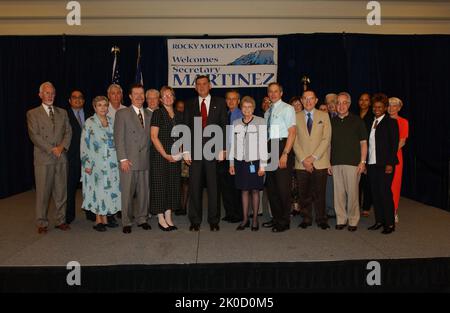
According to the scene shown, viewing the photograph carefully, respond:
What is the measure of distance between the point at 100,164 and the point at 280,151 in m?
1.80

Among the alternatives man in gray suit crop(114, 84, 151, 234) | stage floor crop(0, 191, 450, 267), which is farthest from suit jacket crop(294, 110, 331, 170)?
man in gray suit crop(114, 84, 151, 234)

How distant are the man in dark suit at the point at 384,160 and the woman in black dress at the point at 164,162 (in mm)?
1963

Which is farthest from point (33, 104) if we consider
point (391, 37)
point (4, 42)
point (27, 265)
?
point (391, 37)

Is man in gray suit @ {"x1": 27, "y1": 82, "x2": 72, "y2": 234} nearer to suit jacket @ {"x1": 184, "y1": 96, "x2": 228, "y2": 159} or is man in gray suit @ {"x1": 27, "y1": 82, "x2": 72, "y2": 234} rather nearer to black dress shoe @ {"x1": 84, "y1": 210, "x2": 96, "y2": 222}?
black dress shoe @ {"x1": 84, "y1": 210, "x2": 96, "y2": 222}

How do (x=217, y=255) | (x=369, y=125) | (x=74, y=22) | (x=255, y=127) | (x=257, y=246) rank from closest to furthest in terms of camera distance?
(x=217, y=255)
(x=257, y=246)
(x=255, y=127)
(x=369, y=125)
(x=74, y=22)

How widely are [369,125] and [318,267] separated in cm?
197

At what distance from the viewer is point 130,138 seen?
11.6 feet

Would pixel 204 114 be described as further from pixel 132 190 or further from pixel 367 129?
pixel 367 129

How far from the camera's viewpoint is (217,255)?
2.93 metres

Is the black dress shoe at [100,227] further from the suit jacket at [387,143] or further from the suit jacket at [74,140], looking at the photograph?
the suit jacket at [387,143]

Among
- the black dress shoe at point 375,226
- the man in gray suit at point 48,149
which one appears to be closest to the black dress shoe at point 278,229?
the black dress shoe at point 375,226

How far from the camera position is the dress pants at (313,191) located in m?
3.73

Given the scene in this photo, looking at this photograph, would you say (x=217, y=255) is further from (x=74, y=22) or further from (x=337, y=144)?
(x=74, y=22)

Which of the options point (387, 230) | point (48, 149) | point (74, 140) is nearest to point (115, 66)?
point (74, 140)
